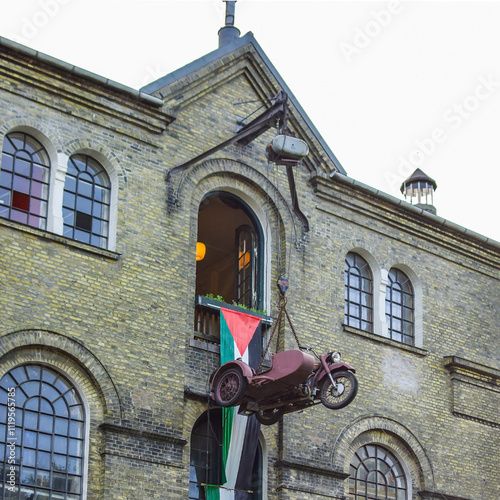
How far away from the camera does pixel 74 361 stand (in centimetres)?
1948

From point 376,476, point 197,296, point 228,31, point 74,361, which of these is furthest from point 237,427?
point 228,31

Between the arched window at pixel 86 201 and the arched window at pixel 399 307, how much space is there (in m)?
6.86

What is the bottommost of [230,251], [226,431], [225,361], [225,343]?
[226,431]

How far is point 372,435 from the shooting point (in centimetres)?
2309

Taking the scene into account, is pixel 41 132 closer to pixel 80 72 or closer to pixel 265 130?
pixel 80 72

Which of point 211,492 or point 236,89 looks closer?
point 211,492

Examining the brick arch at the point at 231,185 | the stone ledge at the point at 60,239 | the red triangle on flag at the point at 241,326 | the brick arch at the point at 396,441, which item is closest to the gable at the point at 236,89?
the brick arch at the point at 231,185

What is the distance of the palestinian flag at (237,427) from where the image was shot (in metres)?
20.4

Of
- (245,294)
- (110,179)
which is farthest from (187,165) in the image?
(245,294)

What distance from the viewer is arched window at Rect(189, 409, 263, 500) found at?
20.5 meters

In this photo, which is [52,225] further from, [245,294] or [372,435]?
[372,435]

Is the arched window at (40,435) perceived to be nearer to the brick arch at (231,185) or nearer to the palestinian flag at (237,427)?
the palestinian flag at (237,427)

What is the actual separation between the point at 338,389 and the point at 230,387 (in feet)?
5.87

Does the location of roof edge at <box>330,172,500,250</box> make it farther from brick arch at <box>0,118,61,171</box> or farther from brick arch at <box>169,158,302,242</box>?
brick arch at <box>0,118,61,171</box>
